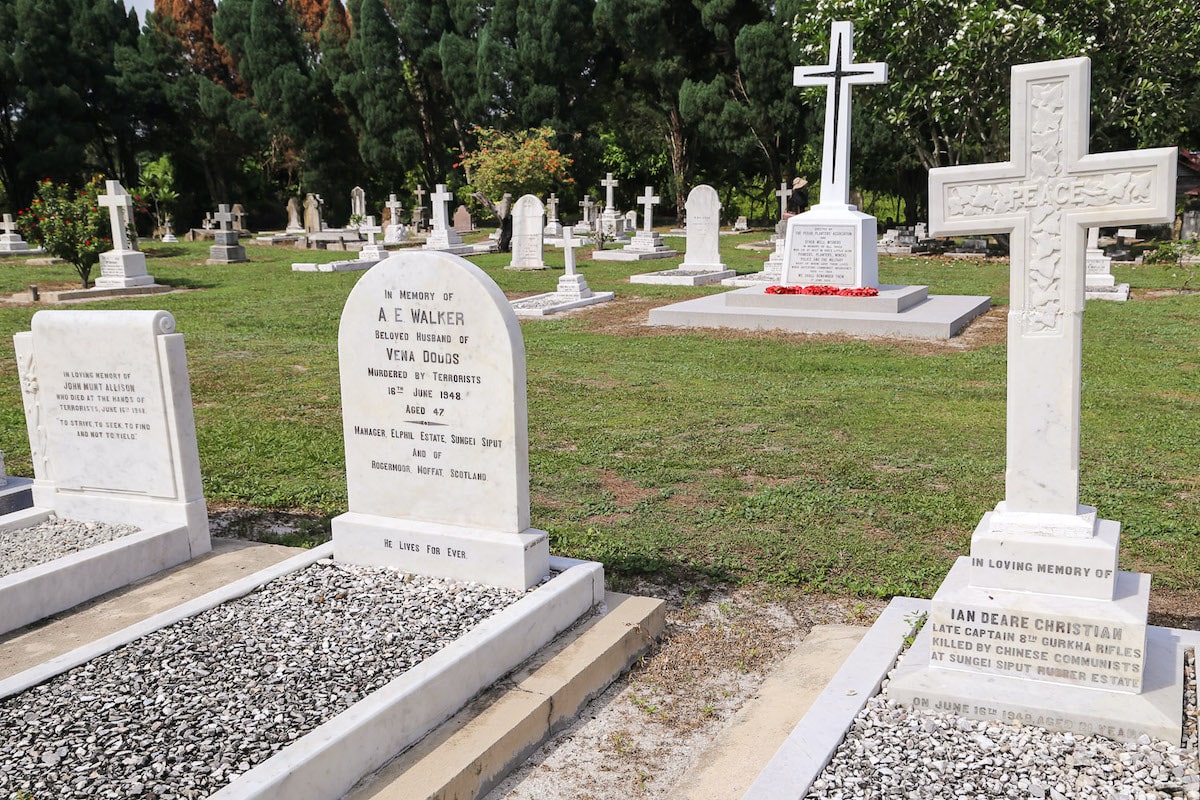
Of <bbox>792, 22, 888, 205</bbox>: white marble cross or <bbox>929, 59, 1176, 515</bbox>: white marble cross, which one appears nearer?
<bbox>929, 59, 1176, 515</bbox>: white marble cross

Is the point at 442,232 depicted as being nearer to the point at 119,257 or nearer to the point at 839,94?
the point at 119,257

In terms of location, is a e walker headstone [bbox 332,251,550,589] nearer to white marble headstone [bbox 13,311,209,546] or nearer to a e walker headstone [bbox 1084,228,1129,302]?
white marble headstone [bbox 13,311,209,546]

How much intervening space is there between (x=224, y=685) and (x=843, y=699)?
2.23 metres

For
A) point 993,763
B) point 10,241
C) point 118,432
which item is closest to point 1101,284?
point 993,763

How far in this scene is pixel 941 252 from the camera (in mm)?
28094

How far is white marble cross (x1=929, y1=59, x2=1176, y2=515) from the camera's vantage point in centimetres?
348

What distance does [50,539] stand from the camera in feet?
17.3

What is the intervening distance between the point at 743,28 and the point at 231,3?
22052mm

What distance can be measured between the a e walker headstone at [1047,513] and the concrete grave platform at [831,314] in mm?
9271

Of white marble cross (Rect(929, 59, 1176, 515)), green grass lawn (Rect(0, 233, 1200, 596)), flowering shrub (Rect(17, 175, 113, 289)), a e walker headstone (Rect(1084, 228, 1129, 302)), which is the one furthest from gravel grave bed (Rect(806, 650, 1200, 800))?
flowering shrub (Rect(17, 175, 113, 289))

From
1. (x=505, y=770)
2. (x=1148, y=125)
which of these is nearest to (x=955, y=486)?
(x=505, y=770)

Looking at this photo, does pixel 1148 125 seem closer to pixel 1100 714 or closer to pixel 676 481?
pixel 676 481

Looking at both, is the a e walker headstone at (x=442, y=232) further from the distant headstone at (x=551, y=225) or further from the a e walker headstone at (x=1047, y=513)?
the a e walker headstone at (x=1047, y=513)

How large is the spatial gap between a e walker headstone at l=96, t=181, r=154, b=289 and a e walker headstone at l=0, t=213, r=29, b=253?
1205cm
